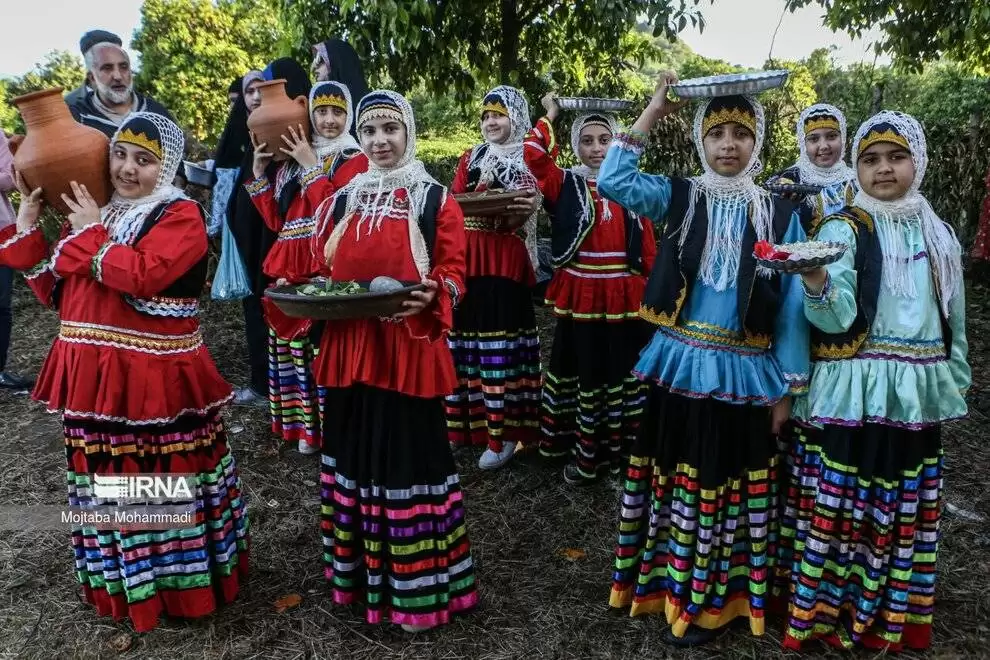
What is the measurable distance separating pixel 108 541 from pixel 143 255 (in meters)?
1.18

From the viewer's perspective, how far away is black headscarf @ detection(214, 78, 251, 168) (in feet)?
15.8

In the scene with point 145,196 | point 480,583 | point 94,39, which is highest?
point 94,39

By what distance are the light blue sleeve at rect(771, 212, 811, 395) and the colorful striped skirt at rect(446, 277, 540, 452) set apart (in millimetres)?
1955

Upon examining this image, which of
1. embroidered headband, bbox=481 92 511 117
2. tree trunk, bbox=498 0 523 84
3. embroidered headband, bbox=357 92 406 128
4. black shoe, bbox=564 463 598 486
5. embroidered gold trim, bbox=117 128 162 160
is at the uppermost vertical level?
tree trunk, bbox=498 0 523 84

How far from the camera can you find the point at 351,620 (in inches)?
124

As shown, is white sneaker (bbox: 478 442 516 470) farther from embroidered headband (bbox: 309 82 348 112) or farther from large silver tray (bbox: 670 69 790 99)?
large silver tray (bbox: 670 69 790 99)

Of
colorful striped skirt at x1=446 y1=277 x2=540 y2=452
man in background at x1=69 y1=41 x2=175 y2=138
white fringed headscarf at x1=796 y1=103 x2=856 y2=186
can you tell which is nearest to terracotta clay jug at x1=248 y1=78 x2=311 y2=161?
man in background at x1=69 y1=41 x2=175 y2=138

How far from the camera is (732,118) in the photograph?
2.59m

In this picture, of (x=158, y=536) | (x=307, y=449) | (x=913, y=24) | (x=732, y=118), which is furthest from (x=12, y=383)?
(x=913, y=24)

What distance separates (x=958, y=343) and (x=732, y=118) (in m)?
1.15

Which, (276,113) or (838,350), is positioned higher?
(276,113)

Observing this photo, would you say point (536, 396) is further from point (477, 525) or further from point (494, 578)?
point (494, 578)

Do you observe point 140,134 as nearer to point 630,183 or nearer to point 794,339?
point 630,183

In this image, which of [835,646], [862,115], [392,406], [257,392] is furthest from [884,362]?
[862,115]
